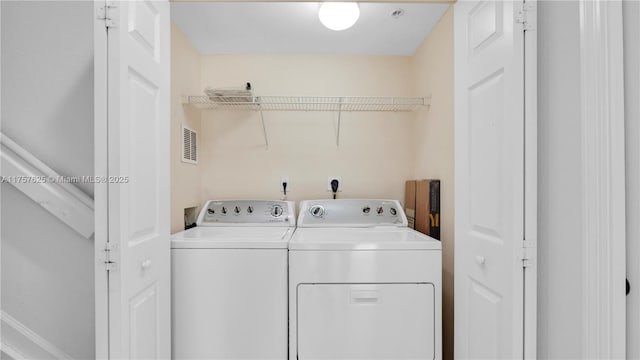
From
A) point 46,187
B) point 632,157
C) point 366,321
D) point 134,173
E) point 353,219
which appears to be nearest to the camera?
point 632,157

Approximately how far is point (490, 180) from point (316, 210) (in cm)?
133

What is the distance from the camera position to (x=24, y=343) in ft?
4.54

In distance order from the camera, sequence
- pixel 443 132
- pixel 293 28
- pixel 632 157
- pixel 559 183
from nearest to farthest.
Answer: pixel 632 157
pixel 559 183
pixel 443 132
pixel 293 28

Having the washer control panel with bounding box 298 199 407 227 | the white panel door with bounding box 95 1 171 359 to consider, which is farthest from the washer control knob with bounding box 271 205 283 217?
the white panel door with bounding box 95 1 171 359

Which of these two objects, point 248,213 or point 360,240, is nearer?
point 360,240

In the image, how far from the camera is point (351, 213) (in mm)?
2398

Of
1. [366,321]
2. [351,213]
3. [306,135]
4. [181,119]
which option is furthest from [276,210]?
[366,321]

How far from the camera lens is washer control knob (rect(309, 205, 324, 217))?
7.86 ft

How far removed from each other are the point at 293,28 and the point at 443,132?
3.99ft

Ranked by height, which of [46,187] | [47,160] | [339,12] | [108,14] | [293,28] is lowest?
[46,187]

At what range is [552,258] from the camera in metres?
1.12

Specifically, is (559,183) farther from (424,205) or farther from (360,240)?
(424,205)

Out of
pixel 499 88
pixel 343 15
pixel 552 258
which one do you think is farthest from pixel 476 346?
pixel 343 15

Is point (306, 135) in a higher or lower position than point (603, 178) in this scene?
higher
